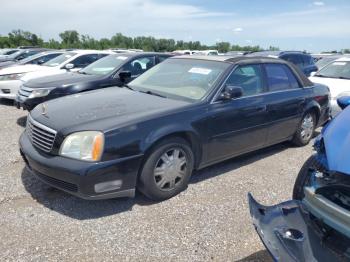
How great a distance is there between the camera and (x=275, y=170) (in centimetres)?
475

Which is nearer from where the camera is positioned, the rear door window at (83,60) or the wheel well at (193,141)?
the wheel well at (193,141)

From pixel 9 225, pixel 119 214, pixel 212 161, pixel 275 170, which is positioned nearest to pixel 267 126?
pixel 275 170

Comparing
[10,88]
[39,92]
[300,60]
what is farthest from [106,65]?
[300,60]

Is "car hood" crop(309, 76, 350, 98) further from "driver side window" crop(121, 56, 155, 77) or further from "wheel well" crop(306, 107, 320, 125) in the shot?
"driver side window" crop(121, 56, 155, 77)

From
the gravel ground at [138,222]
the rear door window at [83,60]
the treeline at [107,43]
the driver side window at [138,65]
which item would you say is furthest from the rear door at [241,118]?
the treeline at [107,43]

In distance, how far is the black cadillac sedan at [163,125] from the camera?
3211mm

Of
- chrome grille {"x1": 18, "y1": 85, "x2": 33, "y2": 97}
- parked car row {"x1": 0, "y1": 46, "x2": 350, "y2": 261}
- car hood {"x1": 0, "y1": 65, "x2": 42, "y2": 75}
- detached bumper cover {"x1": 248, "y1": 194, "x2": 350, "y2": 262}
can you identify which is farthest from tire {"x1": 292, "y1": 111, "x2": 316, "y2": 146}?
car hood {"x1": 0, "y1": 65, "x2": 42, "y2": 75}

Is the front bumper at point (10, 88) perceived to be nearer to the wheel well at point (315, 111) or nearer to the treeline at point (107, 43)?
the wheel well at point (315, 111)

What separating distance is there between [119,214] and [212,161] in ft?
4.37

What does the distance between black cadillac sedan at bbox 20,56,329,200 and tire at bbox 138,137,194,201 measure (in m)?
0.01

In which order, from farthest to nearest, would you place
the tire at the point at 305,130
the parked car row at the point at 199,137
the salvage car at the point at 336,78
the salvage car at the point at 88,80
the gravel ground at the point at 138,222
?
1. the salvage car at the point at 336,78
2. the salvage car at the point at 88,80
3. the tire at the point at 305,130
4. the gravel ground at the point at 138,222
5. the parked car row at the point at 199,137

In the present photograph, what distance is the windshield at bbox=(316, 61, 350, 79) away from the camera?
786 cm

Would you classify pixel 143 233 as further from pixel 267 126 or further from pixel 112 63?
pixel 112 63

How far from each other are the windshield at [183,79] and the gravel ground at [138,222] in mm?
1092
